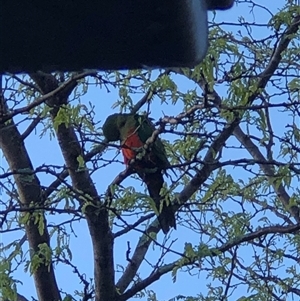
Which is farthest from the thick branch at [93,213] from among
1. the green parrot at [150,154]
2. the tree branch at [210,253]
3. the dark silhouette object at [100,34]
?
the dark silhouette object at [100,34]

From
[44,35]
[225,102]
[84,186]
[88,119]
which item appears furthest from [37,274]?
[44,35]

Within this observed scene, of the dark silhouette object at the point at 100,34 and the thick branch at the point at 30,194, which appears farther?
the thick branch at the point at 30,194

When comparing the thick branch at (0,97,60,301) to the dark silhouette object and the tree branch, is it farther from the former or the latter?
the dark silhouette object

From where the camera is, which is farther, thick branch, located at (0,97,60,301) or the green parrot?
thick branch, located at (0,97,60,301)

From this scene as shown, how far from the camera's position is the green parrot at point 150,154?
9.98 feet

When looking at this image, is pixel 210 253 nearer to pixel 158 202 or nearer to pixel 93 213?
pixel 158 202

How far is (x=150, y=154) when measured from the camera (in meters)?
2.99

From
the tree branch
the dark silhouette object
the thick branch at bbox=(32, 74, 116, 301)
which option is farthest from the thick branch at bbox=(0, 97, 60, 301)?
the dark silhouette object

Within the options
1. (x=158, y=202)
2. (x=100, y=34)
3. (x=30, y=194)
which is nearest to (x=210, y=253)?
(x=158, y=202)

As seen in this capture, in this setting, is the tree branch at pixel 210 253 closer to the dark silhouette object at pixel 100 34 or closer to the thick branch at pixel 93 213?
the thick branch at pixel 93 213

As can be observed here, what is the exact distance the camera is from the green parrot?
3.04m

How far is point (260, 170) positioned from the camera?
392 centimetres

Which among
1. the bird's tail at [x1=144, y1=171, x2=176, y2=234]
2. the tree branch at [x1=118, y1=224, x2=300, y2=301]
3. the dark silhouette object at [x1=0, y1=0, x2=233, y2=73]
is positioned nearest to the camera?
the dark silhouette object at [x1=0, y1=0, x2=233, y2=73]

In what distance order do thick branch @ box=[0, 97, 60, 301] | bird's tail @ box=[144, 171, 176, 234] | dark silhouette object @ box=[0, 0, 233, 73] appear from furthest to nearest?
thick branch @ box=[0, 97, 60, 301], bird's tail @ box=[144, 171, 176, 234], dark silhouette object @ box=[0, 0, 233, 73]
